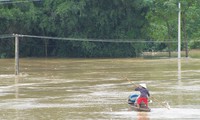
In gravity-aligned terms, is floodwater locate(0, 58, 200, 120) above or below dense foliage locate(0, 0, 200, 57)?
below

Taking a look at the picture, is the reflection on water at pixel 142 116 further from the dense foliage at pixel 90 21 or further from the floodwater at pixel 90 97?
the dense foliage at pixel 90 21

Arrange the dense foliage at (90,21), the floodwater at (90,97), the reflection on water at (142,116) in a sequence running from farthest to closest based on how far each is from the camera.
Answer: the dense foliage at (90,21)
the floodwater at (90,97)
the reflection on water at (142,116)

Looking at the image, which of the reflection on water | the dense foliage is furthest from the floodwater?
the dense foliage

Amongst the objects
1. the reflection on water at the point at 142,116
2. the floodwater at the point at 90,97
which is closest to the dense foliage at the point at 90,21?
the floodwater at the point at 90,97

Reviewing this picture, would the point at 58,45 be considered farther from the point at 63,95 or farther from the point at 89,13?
the point at 63,95

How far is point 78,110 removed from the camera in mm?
19781

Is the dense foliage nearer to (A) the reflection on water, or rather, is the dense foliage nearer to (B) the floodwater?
(B) the floodwater

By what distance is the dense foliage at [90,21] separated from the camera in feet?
214

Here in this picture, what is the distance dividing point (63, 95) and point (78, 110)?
5.46 m

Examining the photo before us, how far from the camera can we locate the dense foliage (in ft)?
214

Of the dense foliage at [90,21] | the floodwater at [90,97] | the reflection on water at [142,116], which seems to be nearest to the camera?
the reflection on water at [142,116]

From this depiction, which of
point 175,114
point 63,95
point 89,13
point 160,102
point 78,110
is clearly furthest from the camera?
Result: point 89,13

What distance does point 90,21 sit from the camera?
66.6 meters

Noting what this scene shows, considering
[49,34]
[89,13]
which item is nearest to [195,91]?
[89,13]
